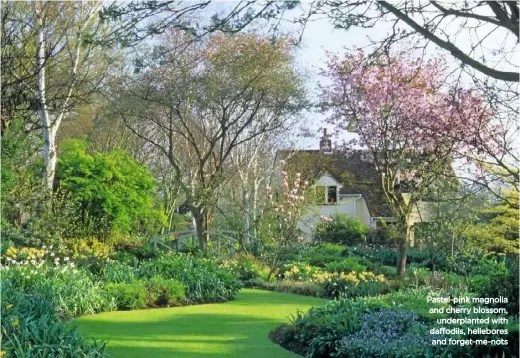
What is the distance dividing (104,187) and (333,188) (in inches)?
639

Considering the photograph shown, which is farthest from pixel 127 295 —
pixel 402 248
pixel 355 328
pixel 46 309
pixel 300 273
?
pixel 402 248

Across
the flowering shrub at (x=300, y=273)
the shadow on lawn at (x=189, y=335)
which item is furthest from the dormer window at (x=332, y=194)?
the shadow on lawn at (x=189, y=335)

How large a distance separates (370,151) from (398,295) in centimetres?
760

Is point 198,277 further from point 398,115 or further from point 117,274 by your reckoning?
point 398,115

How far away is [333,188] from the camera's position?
1277 inches

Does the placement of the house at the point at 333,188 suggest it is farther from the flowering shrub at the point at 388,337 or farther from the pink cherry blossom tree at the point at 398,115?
the flowering shrub at the point at 388,337

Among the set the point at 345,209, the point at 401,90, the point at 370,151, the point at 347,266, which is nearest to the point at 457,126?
the point at 401,90

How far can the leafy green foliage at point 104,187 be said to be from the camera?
18.5 m

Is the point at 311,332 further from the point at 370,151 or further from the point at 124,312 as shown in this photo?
the point at 370,151

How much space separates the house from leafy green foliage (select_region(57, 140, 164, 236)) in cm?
678

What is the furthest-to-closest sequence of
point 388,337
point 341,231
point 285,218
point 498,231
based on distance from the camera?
point 341,231 < point 498,231 < point 285,218 < point 388,337

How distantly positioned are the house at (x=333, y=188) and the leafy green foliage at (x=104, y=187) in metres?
6.78

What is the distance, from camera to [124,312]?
31.5 ft

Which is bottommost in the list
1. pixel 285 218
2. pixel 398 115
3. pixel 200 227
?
pixel 200 227
